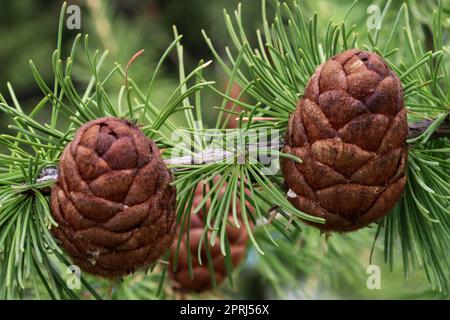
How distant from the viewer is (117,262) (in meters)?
0.70

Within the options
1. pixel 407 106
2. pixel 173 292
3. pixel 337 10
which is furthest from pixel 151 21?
pixel 407 106

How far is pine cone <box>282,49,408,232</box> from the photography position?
2.29 ft

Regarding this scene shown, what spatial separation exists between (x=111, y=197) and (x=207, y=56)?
2.10 metres

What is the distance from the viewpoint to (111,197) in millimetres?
679

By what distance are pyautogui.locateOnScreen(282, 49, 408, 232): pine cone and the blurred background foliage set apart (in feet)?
0.89

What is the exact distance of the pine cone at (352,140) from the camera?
0.70 m

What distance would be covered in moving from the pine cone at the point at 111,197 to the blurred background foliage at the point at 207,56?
1.32 ft

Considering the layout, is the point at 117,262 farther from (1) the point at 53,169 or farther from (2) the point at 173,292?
(2) the point at 173,292
